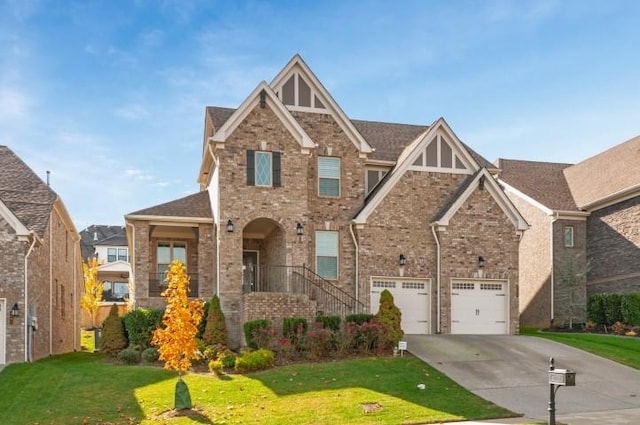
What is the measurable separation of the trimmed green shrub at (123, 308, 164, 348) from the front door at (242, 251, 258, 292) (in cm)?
317

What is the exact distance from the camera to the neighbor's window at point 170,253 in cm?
2730

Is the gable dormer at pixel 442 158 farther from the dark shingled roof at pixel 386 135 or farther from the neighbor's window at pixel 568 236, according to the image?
the neighbor's window at pixel 568 236

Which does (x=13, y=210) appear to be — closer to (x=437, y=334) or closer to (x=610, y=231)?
(x=437, y=334)

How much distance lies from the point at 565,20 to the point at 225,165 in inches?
478

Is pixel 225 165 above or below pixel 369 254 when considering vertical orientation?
above

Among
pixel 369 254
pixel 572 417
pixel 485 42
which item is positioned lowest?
pixel 572 417

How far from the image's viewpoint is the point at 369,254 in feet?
84.8

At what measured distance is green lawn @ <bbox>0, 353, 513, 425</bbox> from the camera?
1521 centimetres

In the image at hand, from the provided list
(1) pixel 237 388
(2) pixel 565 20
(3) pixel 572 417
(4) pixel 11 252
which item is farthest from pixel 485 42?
(4) pixel 11 252

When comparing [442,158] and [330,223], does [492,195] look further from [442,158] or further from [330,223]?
[330,223]

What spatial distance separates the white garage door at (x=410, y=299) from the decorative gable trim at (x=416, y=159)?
246 centimetres

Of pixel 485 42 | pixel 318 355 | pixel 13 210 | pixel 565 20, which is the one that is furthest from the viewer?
pixel 13 210

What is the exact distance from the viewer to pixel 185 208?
2602cm

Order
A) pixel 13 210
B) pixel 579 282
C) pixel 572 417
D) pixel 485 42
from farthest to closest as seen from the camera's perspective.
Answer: pixel 579 282
pixel 13 210
pixel 485 42
pixel 572 417
